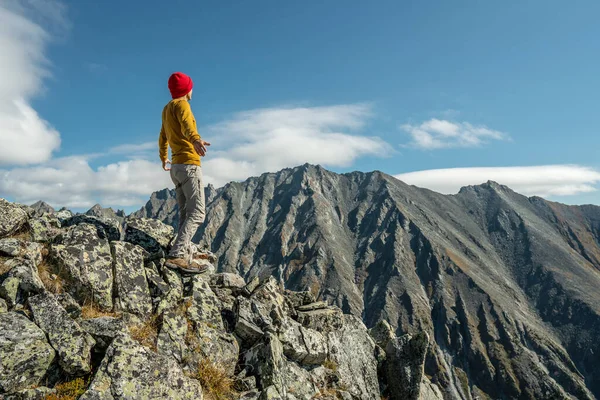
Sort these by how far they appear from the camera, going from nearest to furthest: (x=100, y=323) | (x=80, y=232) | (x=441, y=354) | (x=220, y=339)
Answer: (x=100, y=323) < (x=220, y=339) < (x=80, y=232) < (x=441, y=354)

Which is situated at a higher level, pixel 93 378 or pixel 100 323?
pixel 100 323

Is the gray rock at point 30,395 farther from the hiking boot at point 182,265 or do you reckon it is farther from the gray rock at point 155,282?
the hiking boot at point 182,265

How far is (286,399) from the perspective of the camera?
930 cm

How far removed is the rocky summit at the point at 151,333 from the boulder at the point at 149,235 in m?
0.05

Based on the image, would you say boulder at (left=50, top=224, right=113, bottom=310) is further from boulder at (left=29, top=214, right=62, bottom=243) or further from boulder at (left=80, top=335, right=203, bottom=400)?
boulder at (left=80, top=335, right=203, bottom=400)

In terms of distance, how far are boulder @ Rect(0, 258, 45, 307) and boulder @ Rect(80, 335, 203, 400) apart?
2.51 meters

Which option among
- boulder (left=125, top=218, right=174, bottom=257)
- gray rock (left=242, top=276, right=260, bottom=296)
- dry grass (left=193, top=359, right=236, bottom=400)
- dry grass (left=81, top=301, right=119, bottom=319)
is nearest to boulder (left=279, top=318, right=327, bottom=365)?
gray rock (left=242, top=276, right=260, bottom=296)

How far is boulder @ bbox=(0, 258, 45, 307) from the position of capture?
27.9 feet

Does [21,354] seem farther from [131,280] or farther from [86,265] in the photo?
[131,280]

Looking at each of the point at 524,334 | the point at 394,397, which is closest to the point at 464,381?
the point at 524,334

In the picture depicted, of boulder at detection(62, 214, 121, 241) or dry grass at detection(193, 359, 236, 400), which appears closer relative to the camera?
dry grass at detection(193, 359, 236, 400)

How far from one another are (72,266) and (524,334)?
209 m

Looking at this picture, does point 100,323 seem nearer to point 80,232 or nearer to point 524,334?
→ point 80,232

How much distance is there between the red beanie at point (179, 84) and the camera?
1191 centimetres
